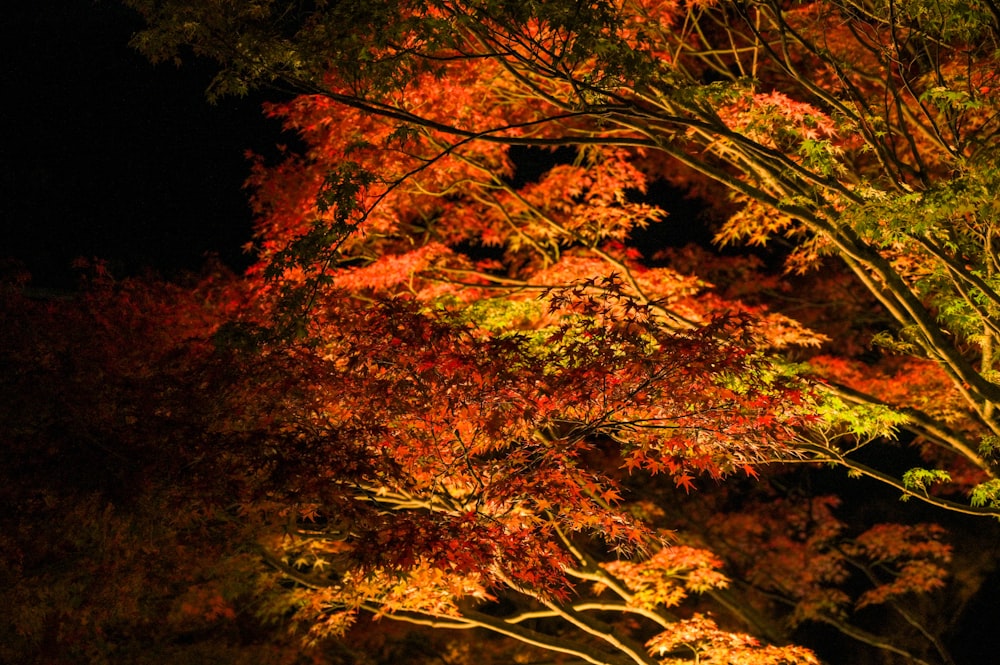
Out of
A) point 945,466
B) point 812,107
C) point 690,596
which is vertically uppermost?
point 812,107

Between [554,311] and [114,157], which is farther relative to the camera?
[114,157]

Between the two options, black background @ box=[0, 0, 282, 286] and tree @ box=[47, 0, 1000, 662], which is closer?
tree @ box=[47, 0, 1000, 662]

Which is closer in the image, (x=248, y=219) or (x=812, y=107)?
(x=812, y=107)

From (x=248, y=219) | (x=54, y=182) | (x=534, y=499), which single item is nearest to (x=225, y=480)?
(x=534, y=499)

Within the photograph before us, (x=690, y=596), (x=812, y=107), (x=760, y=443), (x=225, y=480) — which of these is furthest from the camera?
(x=690, y=596)

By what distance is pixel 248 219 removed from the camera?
13.9 meters

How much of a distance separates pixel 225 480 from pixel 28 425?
1.44 meters

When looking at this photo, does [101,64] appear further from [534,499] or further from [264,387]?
[534,499]

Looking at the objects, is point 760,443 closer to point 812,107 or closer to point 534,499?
point 534,499

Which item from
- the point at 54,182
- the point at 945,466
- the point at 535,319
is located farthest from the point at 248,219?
the point at 945,466

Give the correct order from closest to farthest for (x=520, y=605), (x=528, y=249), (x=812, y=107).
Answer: (x=812, y=107) → (x=528, y=249) → (x=520, y=605)

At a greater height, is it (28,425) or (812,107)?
(812,107)

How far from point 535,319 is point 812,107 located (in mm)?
3131

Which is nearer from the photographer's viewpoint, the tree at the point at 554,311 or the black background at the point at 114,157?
the tree at the point at 554,311
